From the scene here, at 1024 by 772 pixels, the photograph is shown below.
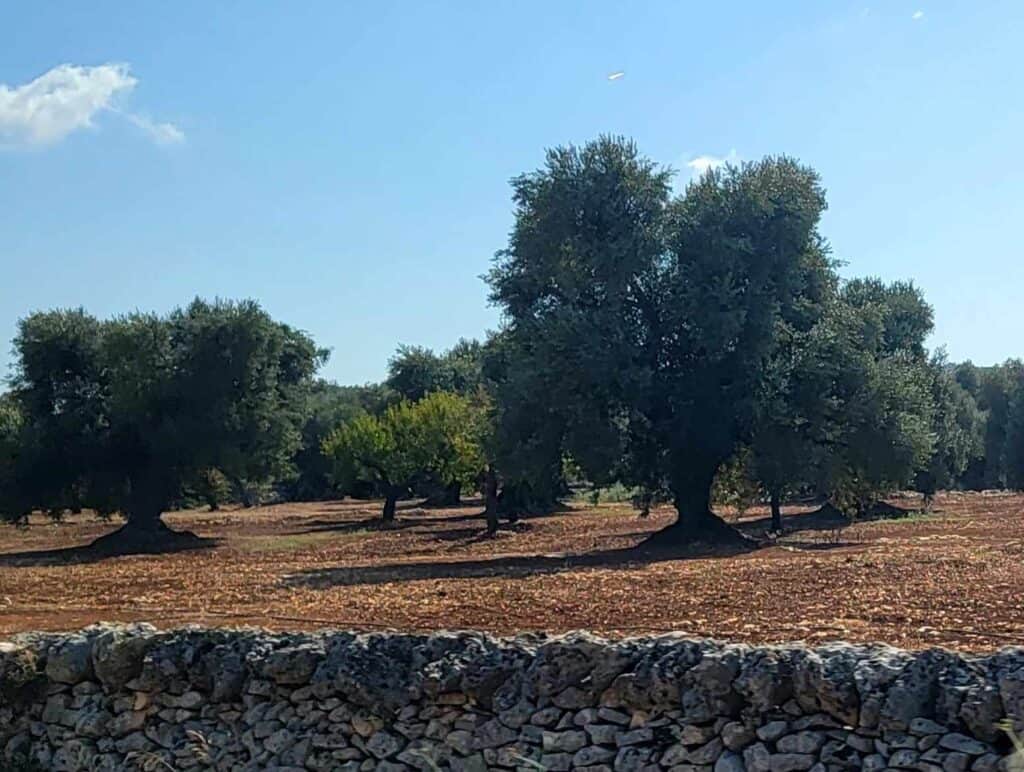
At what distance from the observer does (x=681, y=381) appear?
3250 centimetres

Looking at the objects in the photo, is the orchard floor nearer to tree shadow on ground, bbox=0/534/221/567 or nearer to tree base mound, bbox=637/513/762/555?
tree shadow on ground, bbox=0/534/221/567

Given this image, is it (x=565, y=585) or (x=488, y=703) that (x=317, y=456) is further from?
(x=488, y=703)

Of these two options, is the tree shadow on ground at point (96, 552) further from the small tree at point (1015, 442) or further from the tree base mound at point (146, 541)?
the small tree at point (1015, 442)

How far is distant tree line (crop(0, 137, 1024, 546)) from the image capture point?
31.6 metres

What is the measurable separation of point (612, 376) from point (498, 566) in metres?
6.52

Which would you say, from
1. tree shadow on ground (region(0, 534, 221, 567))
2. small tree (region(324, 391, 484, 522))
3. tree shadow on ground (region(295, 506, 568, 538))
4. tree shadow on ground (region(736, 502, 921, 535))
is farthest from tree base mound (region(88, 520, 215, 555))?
tree shadow on ground (region(736, 502, 921, 535))

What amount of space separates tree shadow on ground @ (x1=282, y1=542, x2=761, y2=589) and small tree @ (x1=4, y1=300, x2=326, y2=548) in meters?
13.2

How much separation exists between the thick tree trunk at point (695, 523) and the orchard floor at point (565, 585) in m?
1.45

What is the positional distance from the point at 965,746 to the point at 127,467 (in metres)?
36.6

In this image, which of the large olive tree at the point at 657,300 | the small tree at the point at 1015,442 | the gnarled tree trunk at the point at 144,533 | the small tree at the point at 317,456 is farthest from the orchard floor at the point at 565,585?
the small tree at the point at 317,456

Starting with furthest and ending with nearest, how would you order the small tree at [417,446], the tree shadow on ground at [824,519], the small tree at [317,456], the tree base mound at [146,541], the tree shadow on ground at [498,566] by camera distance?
1. the small tree at [317,456]
2. the small tree at [417,446]
3. the tree shadow on ground at [824,519]
4. the tree base mound at [146,541]
5. the tree shadow on ground at [498,566]

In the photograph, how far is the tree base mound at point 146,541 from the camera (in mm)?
36844

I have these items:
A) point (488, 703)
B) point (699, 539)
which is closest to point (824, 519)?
point (699, 539)

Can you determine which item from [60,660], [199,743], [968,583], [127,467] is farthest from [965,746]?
[127,467]
